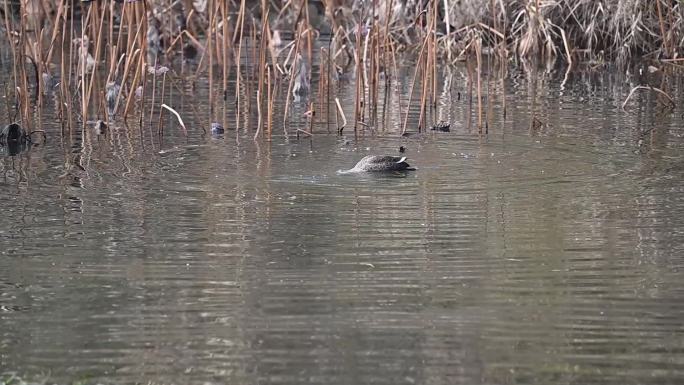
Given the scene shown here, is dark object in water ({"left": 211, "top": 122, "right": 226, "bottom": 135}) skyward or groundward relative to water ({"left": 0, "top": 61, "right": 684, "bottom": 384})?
skyward

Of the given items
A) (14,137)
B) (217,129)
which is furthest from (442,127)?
(14,137)

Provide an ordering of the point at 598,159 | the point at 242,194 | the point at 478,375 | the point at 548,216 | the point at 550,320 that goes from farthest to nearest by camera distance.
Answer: the point at 598,159 → the point at 242,194 → the point at 548,216 → the point at 550,320 → the point at 478,375

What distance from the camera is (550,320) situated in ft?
16.2

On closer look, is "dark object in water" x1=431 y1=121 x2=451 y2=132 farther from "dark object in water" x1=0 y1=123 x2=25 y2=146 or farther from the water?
"dark object in water" x1=0 y1=123 x2=25 y2=146

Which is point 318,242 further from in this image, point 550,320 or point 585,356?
point 585,356

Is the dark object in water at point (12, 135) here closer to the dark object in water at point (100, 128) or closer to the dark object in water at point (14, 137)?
the dark object in water at point (14, 137)

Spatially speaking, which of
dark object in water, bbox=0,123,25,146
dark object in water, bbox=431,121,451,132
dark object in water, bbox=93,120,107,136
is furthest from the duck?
dark object in water, bbox=0,123,25,146

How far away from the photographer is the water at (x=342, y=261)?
14.6 ft

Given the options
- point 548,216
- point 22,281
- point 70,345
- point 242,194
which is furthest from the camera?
point 242,194

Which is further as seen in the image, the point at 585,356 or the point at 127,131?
the point at 127,131

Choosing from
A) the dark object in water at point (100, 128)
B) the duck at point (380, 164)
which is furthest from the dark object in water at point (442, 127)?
the dark object in water at point (100, 128)

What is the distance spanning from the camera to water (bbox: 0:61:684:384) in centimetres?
446

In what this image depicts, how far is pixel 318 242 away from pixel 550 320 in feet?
5.32

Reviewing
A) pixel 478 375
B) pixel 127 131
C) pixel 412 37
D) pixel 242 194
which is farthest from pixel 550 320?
pixel 412 37
